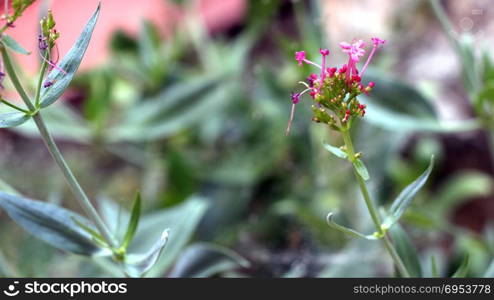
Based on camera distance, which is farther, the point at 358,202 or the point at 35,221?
the point at 358,202

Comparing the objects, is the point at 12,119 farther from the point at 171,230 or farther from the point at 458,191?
the point at 458,191

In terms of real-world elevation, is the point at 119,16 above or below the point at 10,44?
above

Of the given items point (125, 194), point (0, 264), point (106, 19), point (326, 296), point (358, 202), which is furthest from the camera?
point (106, 19)

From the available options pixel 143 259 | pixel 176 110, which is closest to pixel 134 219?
pixel 143 259

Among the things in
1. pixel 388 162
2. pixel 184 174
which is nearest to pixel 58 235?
pixel 184 174

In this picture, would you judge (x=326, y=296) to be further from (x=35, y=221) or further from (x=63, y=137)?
(x=63, y=137)

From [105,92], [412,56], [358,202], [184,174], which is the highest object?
[412,56]
